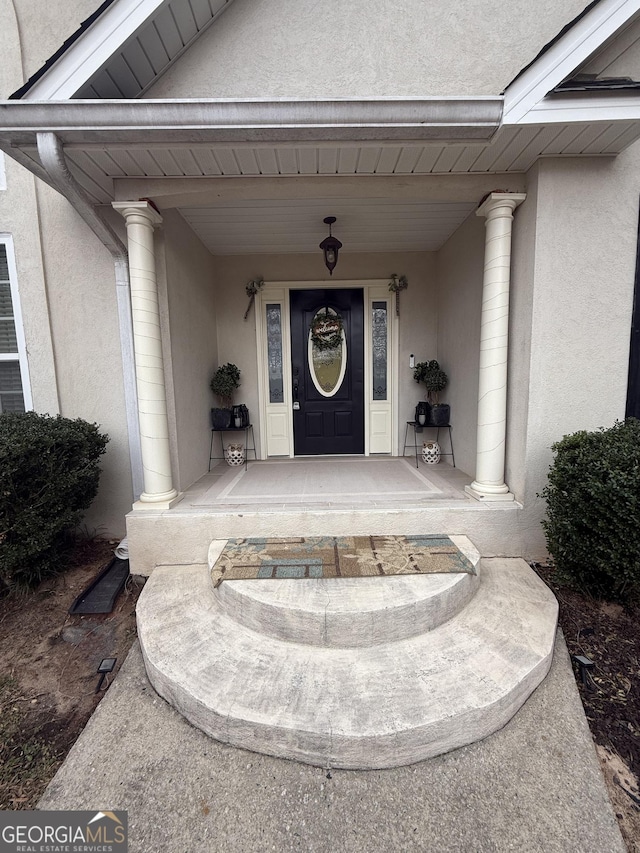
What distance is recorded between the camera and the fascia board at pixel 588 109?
2096 millimetres

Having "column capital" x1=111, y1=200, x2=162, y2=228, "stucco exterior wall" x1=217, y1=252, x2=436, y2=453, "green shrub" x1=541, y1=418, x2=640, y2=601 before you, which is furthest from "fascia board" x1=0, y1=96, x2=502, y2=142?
"stucco exterior wall" x1=217, y1=252, x2=436, y2=453

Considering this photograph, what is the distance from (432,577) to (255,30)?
390 cm

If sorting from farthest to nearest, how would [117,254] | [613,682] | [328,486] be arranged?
[328,486] < [117,254] < [613,682]

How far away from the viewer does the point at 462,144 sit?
2283 mm

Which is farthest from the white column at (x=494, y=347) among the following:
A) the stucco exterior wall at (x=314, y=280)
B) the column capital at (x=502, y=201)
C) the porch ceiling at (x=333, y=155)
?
the stucco exterior wall at (x=314, y=280)

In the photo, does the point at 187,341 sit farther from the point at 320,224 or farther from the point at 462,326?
the point at 462,326

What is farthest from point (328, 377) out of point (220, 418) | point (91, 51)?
point (91, 51)

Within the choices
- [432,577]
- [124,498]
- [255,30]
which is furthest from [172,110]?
[432,577]

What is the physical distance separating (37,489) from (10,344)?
1.52 metres

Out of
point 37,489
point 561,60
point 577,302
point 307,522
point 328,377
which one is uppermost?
point 561,60

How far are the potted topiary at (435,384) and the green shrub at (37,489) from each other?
11.3ft

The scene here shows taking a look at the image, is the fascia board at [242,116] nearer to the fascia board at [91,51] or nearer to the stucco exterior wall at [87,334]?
the fascia board at [91,51]

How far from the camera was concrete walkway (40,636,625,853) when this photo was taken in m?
1.25

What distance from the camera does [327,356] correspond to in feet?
14.9
